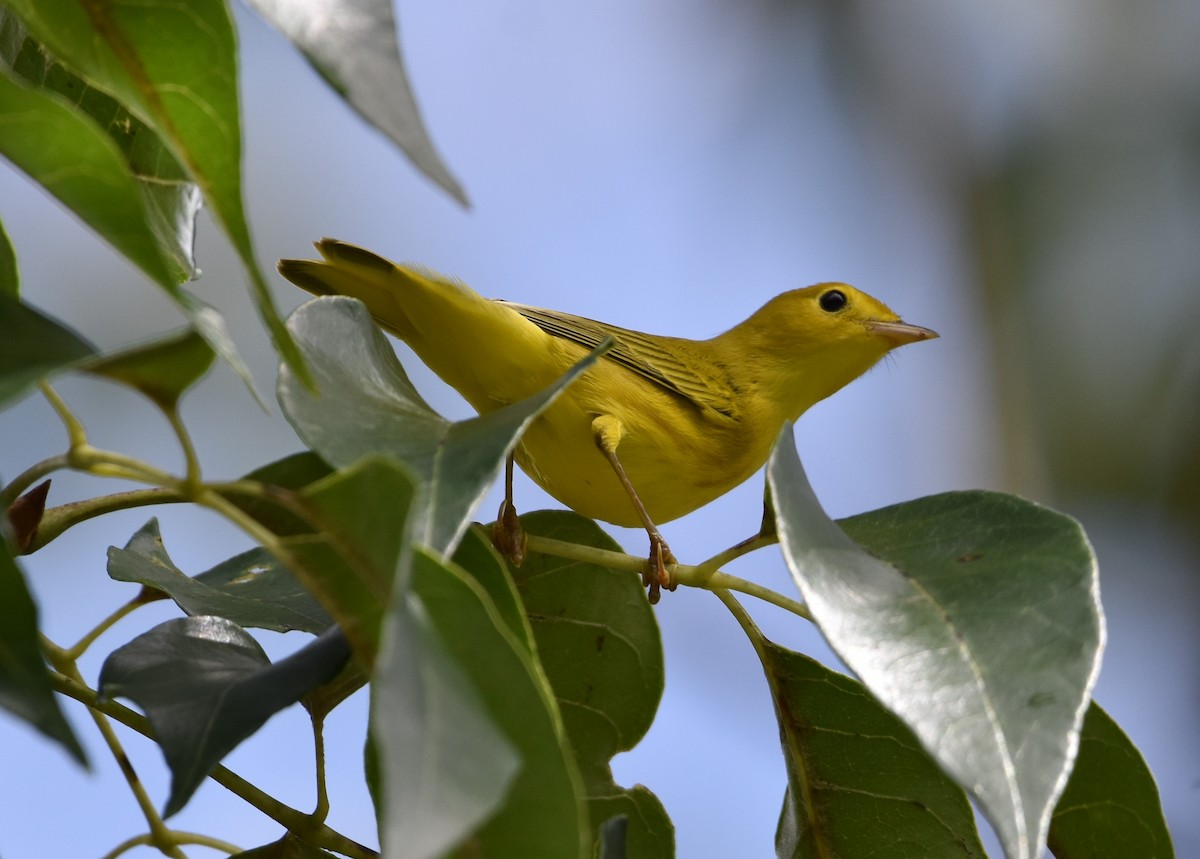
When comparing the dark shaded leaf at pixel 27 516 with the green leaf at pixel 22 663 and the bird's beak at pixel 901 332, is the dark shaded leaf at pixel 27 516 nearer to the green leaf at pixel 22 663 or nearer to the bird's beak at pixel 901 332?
the green leaf at pixel 22 663

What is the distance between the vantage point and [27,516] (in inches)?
44.9

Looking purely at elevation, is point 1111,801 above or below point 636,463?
below

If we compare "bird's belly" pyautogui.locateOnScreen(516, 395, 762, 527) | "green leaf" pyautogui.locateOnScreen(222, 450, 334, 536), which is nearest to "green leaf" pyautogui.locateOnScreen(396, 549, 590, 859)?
"green leaf" pyautogui.locateOnScreen(222, 450, 334, 536)

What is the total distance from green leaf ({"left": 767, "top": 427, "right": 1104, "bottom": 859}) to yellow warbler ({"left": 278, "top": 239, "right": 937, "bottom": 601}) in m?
0.82

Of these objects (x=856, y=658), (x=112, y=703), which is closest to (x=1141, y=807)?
(x=856, y=658)

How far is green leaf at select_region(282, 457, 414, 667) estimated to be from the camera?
0.77 m

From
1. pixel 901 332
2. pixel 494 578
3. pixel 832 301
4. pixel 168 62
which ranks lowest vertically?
pixel 494 578

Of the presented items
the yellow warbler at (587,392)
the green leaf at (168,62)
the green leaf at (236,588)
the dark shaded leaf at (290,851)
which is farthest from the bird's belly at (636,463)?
the green leaf at (168,62)

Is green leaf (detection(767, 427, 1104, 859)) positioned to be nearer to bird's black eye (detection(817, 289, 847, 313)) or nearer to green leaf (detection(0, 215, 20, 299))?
green leaf (detection(0, 215, 20, 299))

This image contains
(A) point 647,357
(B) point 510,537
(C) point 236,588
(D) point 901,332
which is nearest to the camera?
(C) point 236,588

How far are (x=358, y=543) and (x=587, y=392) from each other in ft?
5.34

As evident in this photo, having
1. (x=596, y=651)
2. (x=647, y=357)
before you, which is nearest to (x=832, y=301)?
(x=647, y=357)

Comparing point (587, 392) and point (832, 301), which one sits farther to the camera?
point (832, 301)

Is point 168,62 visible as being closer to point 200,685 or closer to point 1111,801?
point 200,685
